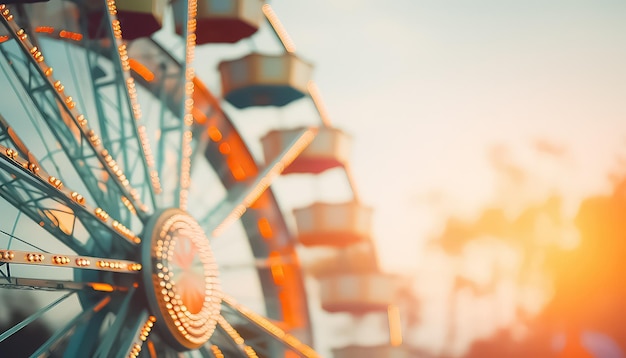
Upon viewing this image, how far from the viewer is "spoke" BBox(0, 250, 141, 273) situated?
827 centimetres

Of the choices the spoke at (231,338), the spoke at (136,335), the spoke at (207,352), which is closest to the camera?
the spoke at (136,335)

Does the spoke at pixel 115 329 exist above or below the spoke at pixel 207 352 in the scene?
below

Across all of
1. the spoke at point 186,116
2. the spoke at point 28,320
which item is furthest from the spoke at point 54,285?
the spoke at point 186,116

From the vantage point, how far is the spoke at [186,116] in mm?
12258

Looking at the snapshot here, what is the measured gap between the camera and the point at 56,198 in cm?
974

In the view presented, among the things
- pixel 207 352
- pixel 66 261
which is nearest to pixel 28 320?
pixel 66 261

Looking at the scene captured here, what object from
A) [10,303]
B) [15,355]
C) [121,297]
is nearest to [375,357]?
[121,297]

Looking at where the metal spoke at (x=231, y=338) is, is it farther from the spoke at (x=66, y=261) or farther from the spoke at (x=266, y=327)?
the spoke at (x=66, y=261)

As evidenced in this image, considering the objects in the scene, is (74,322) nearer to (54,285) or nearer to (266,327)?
(54,285)

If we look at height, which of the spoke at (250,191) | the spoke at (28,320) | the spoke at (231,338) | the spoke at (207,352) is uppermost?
the spoke at (250,191)

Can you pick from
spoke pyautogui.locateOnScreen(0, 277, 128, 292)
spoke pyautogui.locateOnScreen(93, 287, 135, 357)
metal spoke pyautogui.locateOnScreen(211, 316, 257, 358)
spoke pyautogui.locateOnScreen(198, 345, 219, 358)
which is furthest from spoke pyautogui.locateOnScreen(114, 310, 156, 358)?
metal spoke pyautogui.locateOnScreen(211, 316, 257, 358)

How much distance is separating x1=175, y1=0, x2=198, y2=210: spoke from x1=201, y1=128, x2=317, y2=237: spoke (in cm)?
70

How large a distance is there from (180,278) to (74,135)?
2.08 metres

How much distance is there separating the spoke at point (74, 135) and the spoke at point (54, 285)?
0.98m
